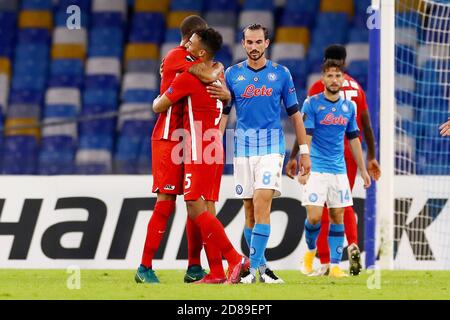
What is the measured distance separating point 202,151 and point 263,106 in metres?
0.61

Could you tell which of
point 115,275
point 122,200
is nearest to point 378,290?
point 115,275

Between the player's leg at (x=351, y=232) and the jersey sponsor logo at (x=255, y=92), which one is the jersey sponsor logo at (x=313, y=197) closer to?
the player's leg at (x=351, y=232)

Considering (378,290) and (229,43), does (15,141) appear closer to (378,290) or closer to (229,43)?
(229,43)

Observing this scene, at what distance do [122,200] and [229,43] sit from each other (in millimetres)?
5164

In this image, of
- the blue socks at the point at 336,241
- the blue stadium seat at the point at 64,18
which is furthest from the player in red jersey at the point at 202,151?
the blue stadium seat at the point at 64,18

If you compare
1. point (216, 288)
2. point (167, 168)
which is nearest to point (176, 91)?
point (167, 168)

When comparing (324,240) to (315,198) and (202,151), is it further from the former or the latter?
(202,151)

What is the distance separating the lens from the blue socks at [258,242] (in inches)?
288

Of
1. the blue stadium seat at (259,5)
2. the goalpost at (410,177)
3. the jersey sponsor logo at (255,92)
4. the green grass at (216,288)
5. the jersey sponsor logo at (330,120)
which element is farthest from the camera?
the blue stadium seat at (259,5)

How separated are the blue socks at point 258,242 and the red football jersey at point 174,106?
75 centimetres

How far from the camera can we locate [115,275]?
866cm

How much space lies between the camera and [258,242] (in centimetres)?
731

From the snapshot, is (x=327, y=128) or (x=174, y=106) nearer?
(x=174, y=106)

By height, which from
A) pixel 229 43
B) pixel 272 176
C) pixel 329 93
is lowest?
pixel 272 176
